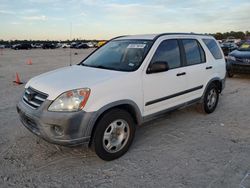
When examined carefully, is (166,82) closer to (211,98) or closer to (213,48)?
(211,98)

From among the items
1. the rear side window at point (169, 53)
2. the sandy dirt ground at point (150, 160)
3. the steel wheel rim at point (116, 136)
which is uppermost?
the rear side window at point (169, 53)

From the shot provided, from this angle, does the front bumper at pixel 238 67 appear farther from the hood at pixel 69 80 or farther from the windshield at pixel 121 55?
the hood at pixel 69 80

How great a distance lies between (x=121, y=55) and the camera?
4.16 m

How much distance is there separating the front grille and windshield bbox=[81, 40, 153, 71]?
1.15 metres

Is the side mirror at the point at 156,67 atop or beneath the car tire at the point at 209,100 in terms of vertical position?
atop

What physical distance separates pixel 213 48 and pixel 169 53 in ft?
5.99

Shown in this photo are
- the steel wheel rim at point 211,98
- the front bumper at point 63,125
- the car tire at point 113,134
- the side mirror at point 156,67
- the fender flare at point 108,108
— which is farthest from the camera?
the steel wheel rim at point 211,98

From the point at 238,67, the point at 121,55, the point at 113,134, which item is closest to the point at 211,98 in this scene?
the point at 121,55

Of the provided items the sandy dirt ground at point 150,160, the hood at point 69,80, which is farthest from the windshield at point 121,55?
the sandy dirt ground at point 150,160

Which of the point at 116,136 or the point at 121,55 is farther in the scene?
the point at 121,55

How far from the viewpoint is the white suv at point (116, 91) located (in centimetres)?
304

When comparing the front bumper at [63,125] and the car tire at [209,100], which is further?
the car tire at [209,100]

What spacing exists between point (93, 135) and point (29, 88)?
50.1 inches

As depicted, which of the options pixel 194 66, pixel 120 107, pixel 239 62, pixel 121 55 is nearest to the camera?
pixel 120 107
